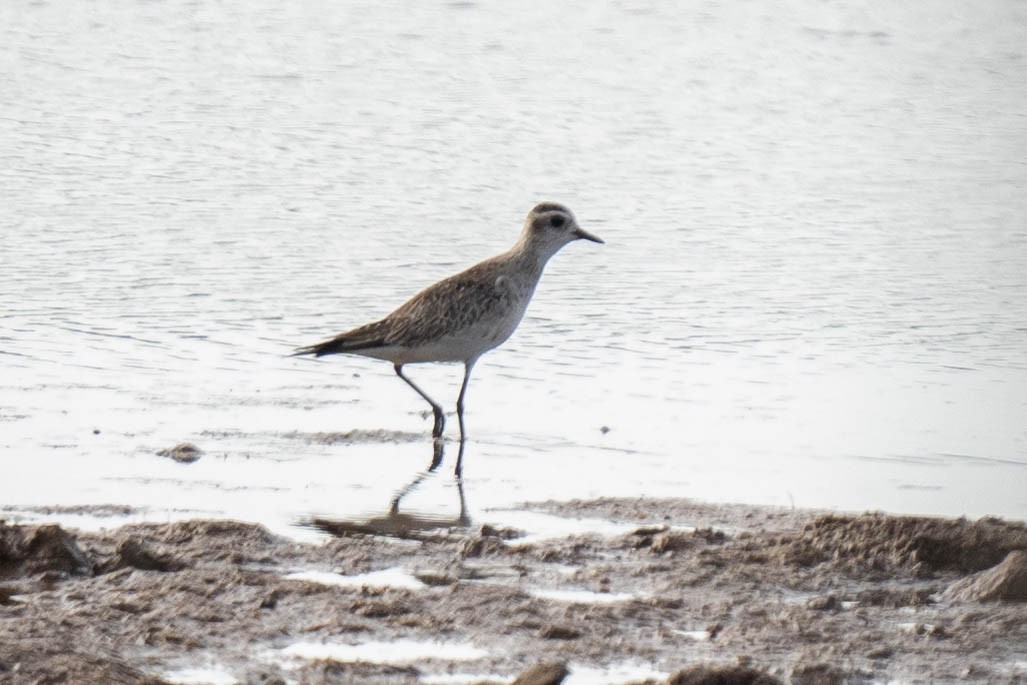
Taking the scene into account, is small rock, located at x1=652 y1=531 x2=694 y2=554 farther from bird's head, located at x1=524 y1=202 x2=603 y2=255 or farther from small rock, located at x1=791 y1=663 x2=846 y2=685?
bird's head, located at x1=524 y1=202 x2=603 y2=255

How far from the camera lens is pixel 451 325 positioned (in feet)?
30.1

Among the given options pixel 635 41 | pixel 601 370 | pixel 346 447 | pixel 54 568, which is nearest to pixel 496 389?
pixel 601 370

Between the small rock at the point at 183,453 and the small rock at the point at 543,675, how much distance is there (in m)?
3.23

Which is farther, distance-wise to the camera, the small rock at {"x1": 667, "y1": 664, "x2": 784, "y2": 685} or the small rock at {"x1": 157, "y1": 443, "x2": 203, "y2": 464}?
the small rock at {"x1": 157, "y1": 443, "x2": 203, "y2": 464}

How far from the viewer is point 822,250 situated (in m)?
13.0

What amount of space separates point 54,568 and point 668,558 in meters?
2.13

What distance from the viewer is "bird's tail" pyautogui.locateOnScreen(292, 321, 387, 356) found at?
901 cm

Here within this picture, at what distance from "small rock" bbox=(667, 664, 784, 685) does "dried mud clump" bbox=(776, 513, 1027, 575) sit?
1.52 m

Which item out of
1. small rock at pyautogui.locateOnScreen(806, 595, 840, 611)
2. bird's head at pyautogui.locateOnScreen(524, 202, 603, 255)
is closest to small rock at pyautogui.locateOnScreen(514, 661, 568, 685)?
small rock at pyautogui.locateOnScreen(806, 595, 840, 611)

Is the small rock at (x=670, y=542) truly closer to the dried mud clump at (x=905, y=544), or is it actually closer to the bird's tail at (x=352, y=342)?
the dried mud clump at (x=905, y=544)

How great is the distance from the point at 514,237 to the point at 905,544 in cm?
683

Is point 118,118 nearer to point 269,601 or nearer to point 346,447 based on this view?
point 346,447

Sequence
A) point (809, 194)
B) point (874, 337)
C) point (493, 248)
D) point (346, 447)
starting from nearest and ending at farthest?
point (346, 447) → point (874, 337) → point (493, 248) → point (809, 194)

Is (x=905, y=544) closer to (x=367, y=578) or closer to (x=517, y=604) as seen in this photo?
(x=517, y=604)
